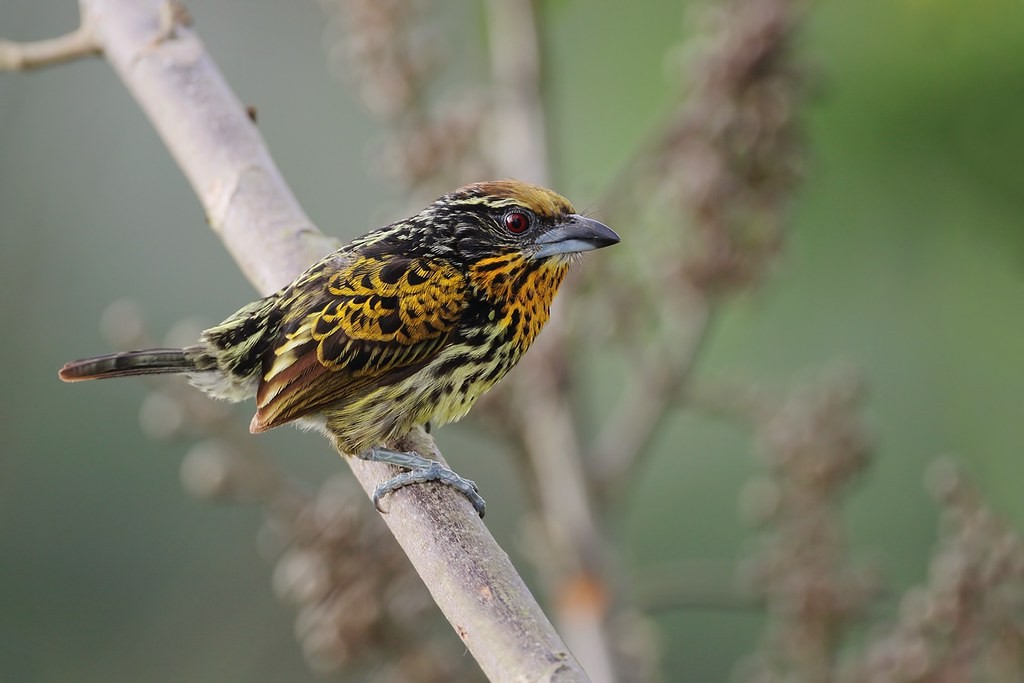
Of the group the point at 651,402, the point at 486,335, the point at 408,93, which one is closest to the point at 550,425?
the point at 651,402

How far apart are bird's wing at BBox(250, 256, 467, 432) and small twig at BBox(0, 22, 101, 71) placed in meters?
0.88

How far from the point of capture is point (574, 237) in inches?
109

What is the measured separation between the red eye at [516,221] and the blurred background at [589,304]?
0.64 m

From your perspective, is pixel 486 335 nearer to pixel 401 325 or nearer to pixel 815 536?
pixel 401 325

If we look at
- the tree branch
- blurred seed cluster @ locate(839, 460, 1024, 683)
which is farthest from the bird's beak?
blurred seed cluster @ locate(839, 460, 1024, 683)

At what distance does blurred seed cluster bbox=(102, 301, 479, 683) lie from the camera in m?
2.91

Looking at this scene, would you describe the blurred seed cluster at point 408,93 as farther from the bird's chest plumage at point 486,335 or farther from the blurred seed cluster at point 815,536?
the blurred seed cluster at point 815,536

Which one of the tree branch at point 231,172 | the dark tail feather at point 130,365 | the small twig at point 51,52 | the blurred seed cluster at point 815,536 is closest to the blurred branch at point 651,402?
the blurred seed cluster at point 815,536

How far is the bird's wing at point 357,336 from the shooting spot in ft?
8.79

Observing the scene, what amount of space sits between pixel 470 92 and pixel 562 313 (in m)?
0.75

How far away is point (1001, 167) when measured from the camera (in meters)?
3.38

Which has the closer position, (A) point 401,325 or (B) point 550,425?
(A) point 401,325

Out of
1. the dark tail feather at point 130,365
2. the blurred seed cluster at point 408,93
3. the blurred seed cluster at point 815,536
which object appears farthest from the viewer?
the blurred seed cluster at point 408,93

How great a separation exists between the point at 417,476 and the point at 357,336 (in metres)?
0.44
